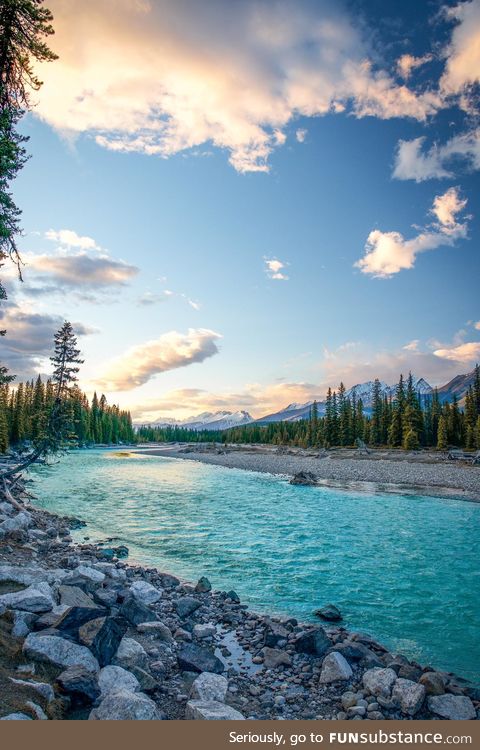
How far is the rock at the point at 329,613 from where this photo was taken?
10.2m

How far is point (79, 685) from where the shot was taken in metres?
5.62

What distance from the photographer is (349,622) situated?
1020 centimetres

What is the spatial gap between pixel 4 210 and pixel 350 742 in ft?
54.1

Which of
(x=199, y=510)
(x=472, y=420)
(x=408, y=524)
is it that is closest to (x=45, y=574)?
(x=199, y=510)

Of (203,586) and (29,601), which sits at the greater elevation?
(29,601)

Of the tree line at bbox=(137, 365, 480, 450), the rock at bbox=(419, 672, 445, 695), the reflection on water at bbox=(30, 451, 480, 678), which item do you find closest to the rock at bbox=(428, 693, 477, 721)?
the rock at bbox=(419, 672, 445, 695)

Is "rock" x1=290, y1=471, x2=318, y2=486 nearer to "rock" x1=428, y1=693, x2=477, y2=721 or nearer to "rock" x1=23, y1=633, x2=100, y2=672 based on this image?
"rock" x1=428, y1=693, x2=477, y2=721

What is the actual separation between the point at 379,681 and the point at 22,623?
6.27 metres

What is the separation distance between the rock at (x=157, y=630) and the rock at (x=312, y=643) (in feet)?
8.89

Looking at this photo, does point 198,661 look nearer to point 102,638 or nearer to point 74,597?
point 102,638

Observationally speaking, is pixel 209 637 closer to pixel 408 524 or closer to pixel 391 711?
pixel 391 711

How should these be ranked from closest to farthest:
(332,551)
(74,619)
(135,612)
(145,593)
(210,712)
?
(210,712) → (74,619) → (135,612) → (145,593) → (332,551)

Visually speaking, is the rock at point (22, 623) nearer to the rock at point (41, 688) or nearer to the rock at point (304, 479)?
the rock at point (41, 688)

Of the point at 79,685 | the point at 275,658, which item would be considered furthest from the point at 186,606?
the point at 79,685
